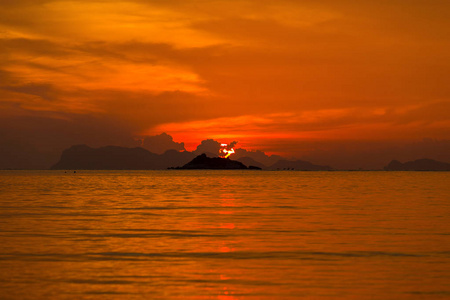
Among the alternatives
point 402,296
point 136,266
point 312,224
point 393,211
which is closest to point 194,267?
point 136,266

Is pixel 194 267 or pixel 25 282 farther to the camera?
pixel 194 267

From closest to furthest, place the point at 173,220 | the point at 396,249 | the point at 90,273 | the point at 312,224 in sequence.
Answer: the point at 90,273, the point at 396,249, the point at 312,224, the point at 173,220

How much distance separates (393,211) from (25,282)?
40.6 meters

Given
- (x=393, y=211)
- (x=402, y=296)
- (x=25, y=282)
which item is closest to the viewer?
(x=402, y=296)

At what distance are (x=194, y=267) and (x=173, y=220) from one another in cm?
2122

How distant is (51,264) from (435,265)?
17111mm

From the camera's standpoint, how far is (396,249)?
3025 centimetres

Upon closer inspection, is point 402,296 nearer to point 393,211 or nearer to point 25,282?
point 25,282

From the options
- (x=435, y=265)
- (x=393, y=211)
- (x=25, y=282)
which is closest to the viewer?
(x=25, y=282)

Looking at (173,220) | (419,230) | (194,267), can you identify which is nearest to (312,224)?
(419,230)

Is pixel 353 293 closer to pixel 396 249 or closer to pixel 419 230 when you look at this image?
pixel 396 249

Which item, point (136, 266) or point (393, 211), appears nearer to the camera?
point (136, 266)

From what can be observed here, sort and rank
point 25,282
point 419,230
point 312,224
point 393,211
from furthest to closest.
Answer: point 393,211
point 312,224
point 419,230
point 25,282

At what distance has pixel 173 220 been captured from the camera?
46.2 metres
